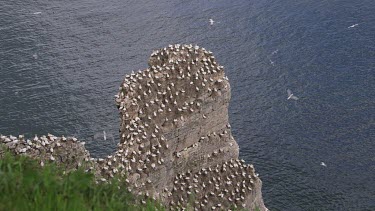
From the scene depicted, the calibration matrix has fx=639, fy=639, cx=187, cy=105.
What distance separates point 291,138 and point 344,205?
12.0 m

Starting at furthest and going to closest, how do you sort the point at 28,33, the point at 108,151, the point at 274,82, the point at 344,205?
the point at 28,33, the point at 274,82, the point at 108,151, the point at 344,205

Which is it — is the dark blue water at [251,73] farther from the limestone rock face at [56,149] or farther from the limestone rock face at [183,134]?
the limestone rock face at [56,149]

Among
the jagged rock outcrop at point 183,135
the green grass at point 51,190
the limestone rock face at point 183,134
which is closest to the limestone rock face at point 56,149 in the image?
the jagged rock outcrop at point 183,135

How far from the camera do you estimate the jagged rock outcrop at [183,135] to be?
3256 cm

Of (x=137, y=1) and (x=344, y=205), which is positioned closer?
(x=344, y=205)

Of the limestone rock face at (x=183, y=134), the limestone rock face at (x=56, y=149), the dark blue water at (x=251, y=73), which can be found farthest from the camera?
the dark blue water at (x=251, y=73)

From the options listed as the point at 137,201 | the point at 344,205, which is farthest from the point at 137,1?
the point at 137,201

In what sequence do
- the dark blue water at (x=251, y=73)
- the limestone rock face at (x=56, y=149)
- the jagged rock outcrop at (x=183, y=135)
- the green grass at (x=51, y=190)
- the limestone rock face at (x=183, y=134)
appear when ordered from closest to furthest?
the green grass at (x=51, y=190) < the limestone rock face at (x=56, y=149) < the jagged rock outcrop at (x=183, y=135) < the limestone rock face at (x=183, y=134) < the dark blue water at (x=251, y=73)

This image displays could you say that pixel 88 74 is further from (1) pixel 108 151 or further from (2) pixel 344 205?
(2) pixel 344 205

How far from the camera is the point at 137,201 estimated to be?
18828 millimetres

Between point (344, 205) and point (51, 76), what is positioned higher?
point (51, 76)

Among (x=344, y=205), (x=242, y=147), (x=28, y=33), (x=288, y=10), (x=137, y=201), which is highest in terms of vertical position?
(x=137, y=201)

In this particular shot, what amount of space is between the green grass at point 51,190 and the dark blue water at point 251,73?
1777 inches

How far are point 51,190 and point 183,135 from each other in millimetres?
21332
